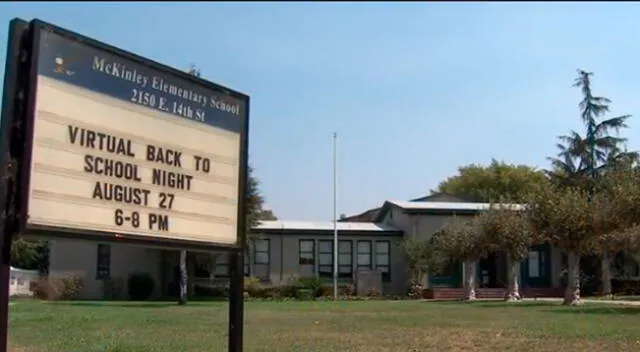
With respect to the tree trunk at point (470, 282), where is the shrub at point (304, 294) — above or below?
below

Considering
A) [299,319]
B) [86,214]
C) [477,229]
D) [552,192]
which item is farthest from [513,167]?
[86,214]

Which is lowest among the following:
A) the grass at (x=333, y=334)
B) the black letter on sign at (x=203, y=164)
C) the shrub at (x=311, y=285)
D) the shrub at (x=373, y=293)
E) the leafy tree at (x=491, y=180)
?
the grass at (x=333, y=334)

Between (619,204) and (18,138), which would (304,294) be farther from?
(18,138)

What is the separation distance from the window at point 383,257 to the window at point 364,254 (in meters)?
0.62

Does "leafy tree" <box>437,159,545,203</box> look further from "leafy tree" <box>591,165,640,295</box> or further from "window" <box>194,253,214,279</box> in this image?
"leafy tree" <box>591,165,640,295</box>

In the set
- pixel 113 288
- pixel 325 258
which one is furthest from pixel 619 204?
pixel 113 288

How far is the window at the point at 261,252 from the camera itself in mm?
55406

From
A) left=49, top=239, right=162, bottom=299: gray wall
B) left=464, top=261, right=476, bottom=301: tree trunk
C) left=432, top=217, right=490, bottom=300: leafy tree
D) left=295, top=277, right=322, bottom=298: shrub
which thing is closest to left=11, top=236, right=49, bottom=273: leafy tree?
left=49, top=239, right=162, bottom=299: gray wall

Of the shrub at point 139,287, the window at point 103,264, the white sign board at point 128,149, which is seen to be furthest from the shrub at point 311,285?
the white sign board at point 128,149

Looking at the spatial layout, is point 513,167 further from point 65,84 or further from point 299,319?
point 65,84

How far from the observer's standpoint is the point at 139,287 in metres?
50.7

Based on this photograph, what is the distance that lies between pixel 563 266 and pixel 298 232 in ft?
59.3

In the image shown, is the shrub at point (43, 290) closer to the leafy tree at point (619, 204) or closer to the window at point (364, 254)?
the window at point (364, 254)

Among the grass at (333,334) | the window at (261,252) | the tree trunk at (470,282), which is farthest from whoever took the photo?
the window at (261,252)
